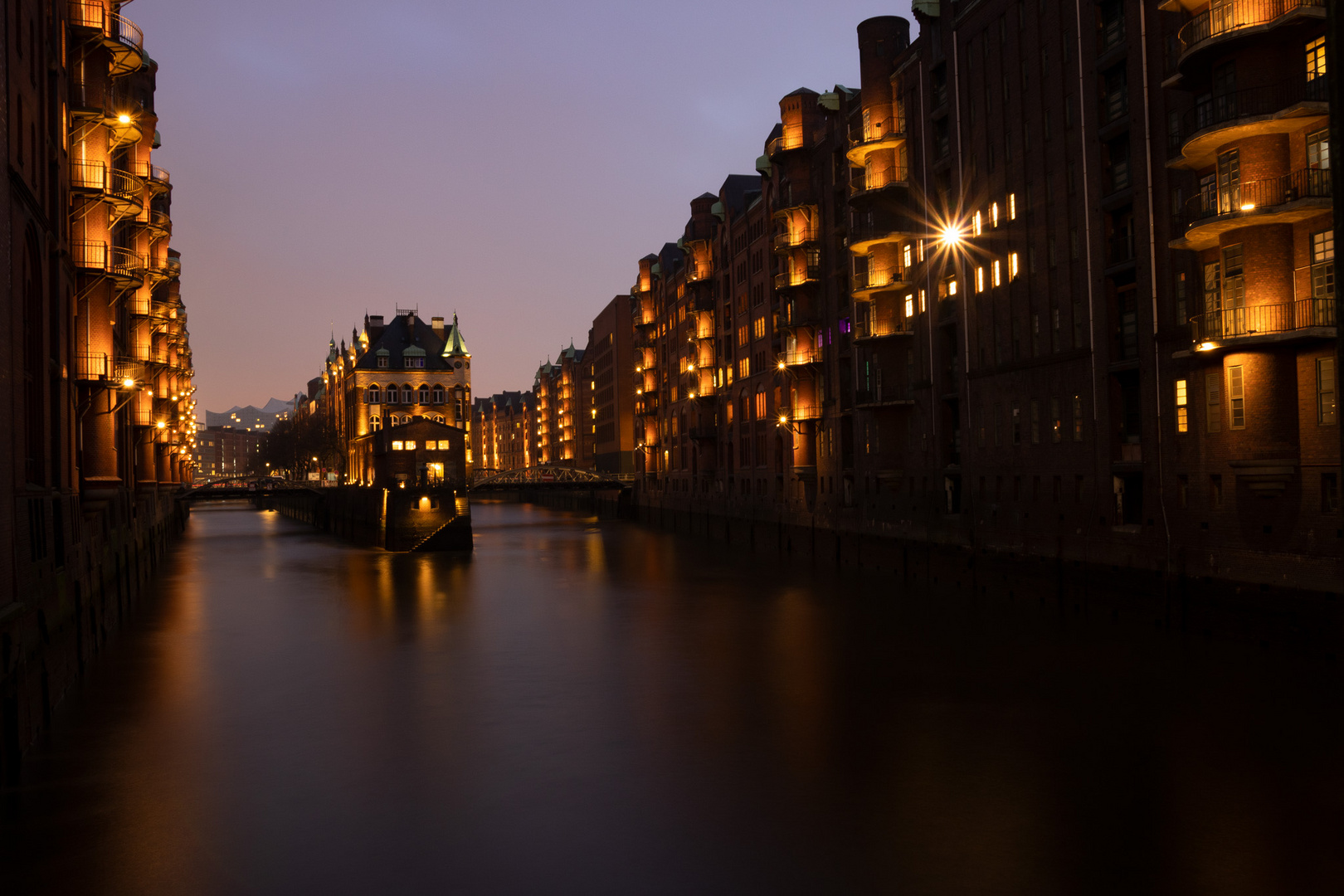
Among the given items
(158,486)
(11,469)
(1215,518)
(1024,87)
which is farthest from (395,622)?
(158,486)

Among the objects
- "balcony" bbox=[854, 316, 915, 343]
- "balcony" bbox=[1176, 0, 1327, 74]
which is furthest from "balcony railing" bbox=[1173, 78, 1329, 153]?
"balcony" bbox=[854, 316, 915, 343]

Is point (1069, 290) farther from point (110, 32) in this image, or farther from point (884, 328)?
point (110, 32)

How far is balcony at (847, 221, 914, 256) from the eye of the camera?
2116 inches

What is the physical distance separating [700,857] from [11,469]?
787 inches

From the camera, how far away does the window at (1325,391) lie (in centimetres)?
2723

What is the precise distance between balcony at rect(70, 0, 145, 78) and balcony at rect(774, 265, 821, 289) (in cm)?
3736

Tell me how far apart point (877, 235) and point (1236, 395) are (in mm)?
27224

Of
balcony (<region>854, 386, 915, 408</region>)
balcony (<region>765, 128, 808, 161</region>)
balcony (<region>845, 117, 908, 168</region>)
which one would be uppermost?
balcony (<region>765, 128, 808, 161</region>)

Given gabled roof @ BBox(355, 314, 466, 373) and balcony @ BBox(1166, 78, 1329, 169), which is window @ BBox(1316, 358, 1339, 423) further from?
gabled roof @ BBox(355, 314, 466, 373)

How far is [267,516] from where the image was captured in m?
150

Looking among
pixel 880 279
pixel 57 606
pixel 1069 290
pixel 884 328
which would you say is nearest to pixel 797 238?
pixel 880 279

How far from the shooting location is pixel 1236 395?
29828mm

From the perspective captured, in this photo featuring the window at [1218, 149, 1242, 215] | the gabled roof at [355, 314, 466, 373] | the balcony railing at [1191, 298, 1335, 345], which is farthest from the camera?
the gabled roof at [355, 314, 466, 373]

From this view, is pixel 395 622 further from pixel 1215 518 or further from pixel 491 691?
pixel 1215 518
